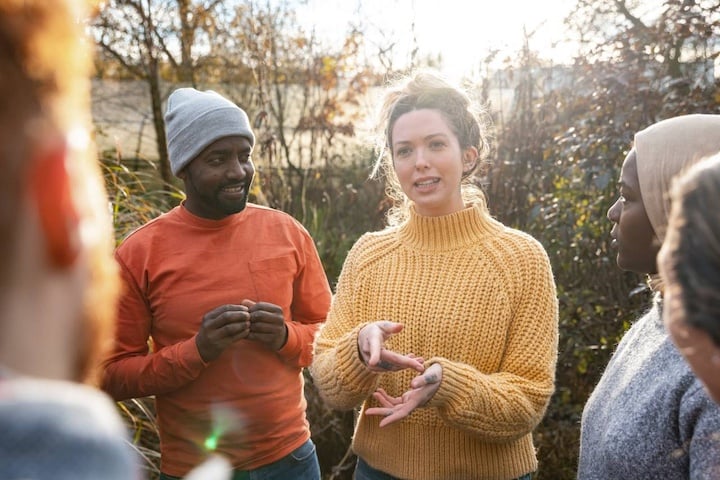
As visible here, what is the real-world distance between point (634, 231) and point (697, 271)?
92 cm

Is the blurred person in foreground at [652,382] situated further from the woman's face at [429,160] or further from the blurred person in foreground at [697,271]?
the woman's face at [429,160]

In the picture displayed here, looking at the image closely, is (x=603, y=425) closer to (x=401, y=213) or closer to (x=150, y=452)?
(x=401, y=213)

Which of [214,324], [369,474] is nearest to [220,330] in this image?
[214,324]

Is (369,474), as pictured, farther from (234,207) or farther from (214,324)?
(234,207)

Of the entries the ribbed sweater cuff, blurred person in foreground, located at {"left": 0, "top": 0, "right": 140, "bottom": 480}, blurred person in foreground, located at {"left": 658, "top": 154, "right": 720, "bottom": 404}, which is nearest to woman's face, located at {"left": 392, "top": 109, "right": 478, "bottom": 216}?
the ribbed sweater cuff

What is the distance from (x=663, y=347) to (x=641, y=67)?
286cm

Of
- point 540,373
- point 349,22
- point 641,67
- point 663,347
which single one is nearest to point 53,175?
point 663,347

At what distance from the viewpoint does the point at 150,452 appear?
3.22 metres

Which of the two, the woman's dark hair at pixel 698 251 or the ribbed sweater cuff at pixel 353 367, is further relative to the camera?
the ribbed sweater cuff at pixel 353 367

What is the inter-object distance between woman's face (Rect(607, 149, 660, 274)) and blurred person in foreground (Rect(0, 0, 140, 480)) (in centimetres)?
154

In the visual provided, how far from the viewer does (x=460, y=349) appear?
7.32ft

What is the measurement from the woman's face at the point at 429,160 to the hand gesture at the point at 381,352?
1.63ft

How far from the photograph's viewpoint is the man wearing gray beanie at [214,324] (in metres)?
2.43

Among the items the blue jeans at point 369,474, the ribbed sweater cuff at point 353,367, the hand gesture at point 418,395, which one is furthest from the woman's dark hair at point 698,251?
the blue jeans at point 369,474
